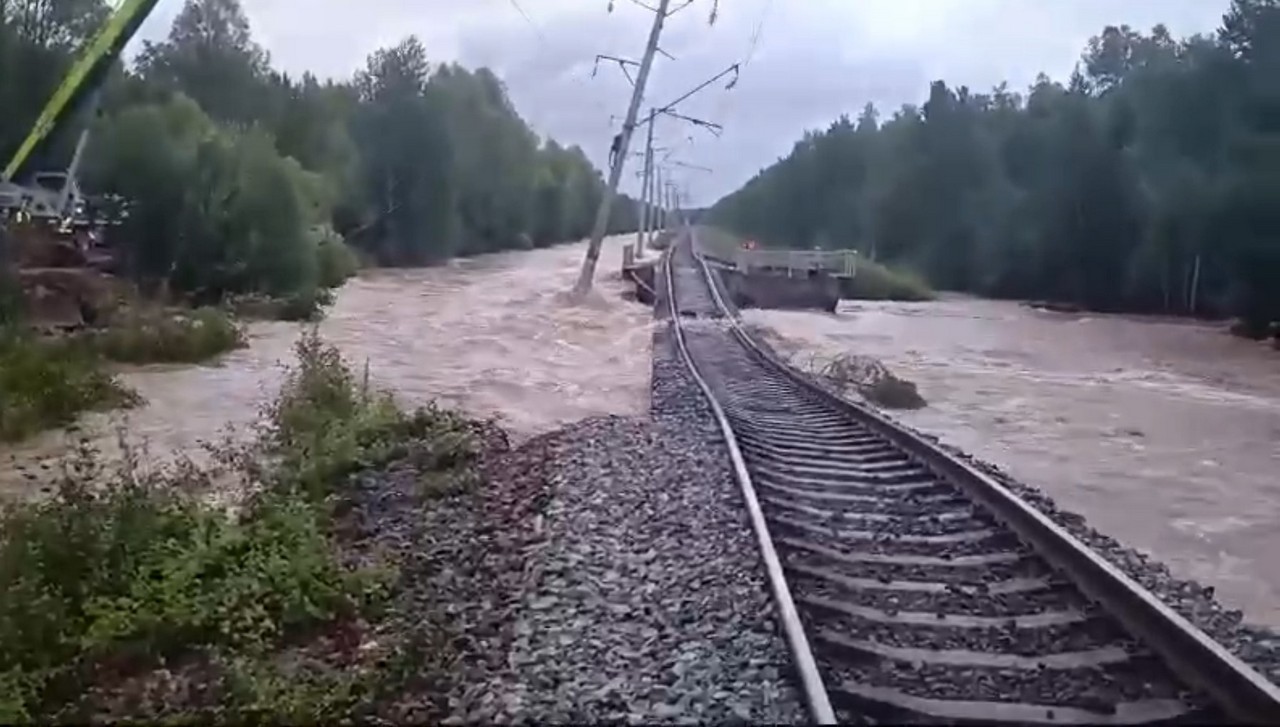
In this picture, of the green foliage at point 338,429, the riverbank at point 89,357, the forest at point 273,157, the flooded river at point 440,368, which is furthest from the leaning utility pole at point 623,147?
the green foliage at point 338,429

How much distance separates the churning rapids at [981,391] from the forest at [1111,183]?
183 inches

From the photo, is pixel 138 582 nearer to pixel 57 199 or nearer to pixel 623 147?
pixel 57 199

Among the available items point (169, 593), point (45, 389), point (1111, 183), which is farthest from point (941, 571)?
point (1111, 183)

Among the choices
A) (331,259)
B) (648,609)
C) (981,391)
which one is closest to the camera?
(648,609)

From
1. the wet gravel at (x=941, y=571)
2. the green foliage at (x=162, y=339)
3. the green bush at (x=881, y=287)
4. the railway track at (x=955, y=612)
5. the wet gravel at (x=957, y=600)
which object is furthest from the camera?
the green bush at (x=881, y=287)

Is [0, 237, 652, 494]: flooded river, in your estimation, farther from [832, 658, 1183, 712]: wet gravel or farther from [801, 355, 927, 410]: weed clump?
[832, 658, 1183, 712]: wet gravel

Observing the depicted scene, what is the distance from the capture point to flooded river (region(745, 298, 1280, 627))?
1235 centimetres

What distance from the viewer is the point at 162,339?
80.7 ft

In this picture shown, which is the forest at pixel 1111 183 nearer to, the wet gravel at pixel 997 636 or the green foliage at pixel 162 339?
the green foliage at pixel 162 339

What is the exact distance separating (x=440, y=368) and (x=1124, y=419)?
11.6m

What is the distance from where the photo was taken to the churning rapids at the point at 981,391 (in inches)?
535

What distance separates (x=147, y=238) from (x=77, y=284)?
714cm

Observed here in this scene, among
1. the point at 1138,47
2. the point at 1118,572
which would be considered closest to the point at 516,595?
the point at 1118,572

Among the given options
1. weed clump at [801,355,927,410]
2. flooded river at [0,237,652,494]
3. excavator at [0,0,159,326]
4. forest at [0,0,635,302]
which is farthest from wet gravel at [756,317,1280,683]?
forest at [0,0,635,302]
